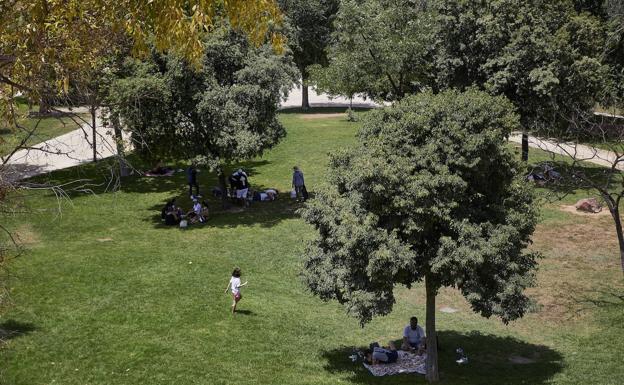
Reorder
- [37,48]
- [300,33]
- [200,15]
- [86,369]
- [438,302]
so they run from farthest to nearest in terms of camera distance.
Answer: [300,33]
[438,302]
[86,369]
[37,48]
[200,15]

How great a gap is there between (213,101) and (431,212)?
13.9 metres

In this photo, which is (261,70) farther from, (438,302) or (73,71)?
(73,71)

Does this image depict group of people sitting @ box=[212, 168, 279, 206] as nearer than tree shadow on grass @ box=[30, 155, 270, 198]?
Yes

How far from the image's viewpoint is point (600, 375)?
51.7 feet

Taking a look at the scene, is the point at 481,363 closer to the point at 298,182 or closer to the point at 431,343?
the point at 431,343

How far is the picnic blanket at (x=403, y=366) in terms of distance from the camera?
52.1 ft

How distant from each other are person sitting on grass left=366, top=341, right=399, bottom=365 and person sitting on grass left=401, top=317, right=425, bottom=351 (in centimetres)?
60

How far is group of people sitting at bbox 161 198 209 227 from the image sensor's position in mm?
26295

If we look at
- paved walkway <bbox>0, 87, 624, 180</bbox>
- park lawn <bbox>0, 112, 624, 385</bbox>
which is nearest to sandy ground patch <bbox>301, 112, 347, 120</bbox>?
paved walkway <bbox>0, 87, 624, 180</bbox>

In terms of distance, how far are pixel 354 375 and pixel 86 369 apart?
5.99 meters

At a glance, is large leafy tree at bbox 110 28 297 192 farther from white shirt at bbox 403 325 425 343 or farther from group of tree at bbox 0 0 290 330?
group of tree at bbox 0 0 290 330

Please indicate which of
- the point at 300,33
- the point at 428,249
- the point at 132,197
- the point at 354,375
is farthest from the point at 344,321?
the point at 300,33

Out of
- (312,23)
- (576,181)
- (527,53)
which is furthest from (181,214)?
(312,23)

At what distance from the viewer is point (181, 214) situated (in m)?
26.8
